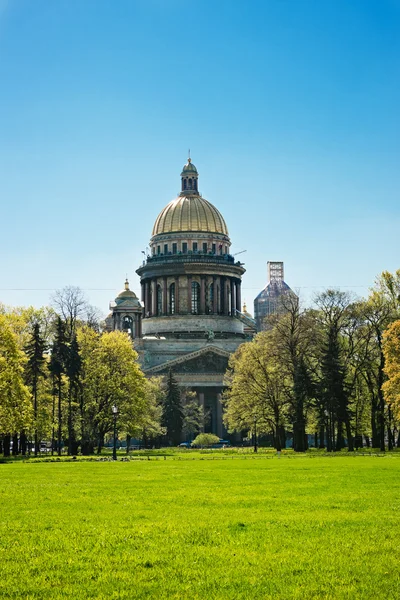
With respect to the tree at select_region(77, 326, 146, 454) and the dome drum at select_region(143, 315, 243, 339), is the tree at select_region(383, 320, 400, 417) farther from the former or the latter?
the dome drum at select_region(143, 315, 243, 339)

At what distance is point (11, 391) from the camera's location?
189 ft

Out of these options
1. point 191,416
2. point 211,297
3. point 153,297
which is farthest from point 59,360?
point 211,297

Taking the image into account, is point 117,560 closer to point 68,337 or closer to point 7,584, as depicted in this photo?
point 7,584

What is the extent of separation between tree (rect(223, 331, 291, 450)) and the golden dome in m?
69.2

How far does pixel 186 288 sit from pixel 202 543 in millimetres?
127445

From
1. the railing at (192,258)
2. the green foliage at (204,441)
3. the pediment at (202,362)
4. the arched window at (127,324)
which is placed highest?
the railing at (192,258)

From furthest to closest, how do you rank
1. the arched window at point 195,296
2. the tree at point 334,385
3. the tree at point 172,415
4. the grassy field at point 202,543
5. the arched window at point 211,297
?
the arched window at point 211,297
the arched window at point 195,296
the tree at point 172,415
the tree at point 334,385
the grassy field at point 202,543

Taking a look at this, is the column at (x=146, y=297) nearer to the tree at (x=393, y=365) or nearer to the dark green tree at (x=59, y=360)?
the dark green tree at (x=59, y=360)

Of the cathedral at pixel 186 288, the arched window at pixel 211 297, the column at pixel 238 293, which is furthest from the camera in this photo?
the column at pixel 238 293

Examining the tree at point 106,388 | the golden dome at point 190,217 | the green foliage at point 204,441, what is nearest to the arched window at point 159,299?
the golden dome at point 190,217

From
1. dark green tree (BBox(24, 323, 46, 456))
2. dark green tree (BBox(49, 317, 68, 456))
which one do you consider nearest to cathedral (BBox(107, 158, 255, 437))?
dark green tree (BBox(49, 317, 68, 456))

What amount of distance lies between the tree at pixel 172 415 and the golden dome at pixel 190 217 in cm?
4377

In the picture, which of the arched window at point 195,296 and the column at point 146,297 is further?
the column at point 146,297

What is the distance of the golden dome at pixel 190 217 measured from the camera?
145500 mm
